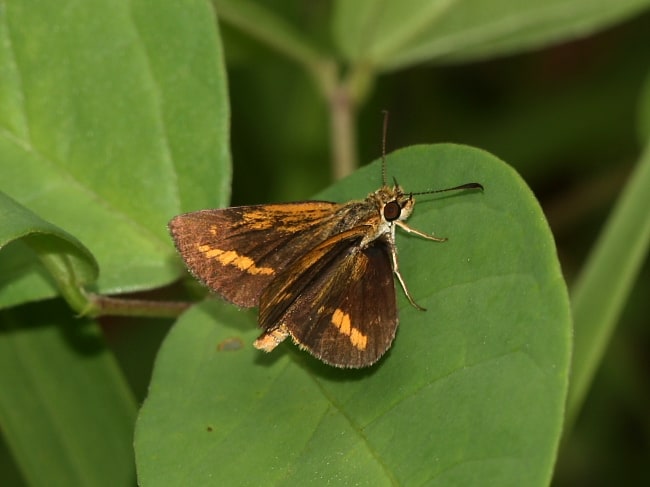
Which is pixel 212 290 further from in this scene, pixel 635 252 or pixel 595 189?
pixel 595 189

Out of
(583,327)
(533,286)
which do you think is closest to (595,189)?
(583,327)

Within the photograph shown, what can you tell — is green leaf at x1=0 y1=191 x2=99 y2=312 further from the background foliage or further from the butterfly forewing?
the butterfly forewing

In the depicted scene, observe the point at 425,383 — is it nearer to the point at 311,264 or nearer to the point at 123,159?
the point at 311,264

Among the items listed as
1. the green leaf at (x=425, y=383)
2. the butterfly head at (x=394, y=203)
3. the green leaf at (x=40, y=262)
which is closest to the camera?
the green leaf at (x=425, y=383)

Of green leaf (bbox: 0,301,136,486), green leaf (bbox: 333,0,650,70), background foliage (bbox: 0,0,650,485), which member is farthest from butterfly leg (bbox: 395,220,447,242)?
green leaf (bbox: 333,0,650,70)

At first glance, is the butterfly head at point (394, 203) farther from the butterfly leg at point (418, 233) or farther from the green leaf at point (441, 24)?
the green leaf at point (441, 24)

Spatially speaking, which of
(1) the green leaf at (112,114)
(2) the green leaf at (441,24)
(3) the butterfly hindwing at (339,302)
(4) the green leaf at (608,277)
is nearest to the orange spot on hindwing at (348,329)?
(3) the butterfly hindwing at (339,302)
